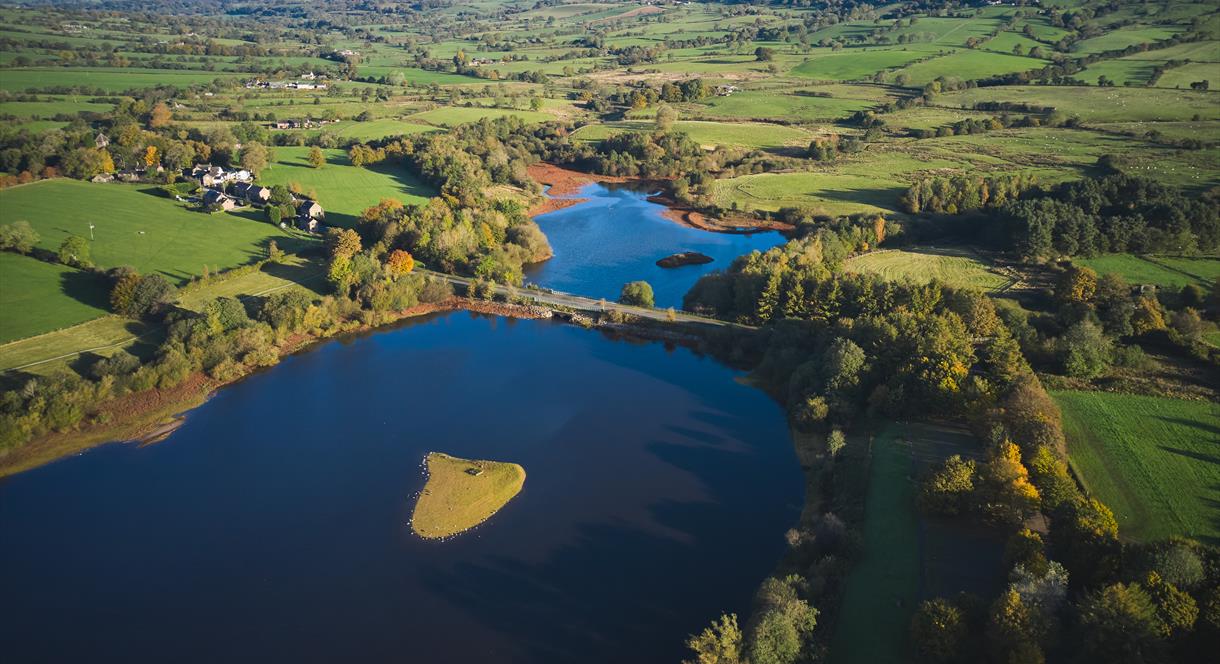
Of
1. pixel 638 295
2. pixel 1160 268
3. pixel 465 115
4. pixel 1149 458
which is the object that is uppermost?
pixel 465 115

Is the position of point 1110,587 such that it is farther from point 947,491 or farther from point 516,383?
point 516,383

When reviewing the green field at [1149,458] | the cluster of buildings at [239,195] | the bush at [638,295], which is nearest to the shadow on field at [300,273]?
the cluster of buildings at [239,195]

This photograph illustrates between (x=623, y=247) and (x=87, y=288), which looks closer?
(x=87, y=288)

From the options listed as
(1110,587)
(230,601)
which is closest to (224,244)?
(230,601)

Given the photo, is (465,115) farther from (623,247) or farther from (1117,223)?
(1117,223)

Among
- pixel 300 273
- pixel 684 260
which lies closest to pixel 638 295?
pixel 684 260

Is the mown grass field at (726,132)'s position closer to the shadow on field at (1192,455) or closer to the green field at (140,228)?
the green field at (140,228)

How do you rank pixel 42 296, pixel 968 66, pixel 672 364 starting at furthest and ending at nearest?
pixel 968 66 → pixel 42 296 → pixel 672 364
